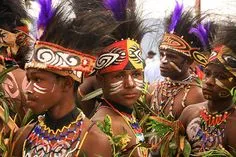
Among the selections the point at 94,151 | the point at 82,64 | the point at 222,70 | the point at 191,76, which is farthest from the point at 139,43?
the point at 191,76

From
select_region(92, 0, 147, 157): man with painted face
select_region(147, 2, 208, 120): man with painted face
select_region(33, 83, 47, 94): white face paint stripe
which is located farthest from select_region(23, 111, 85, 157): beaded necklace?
select_region(147, 2, 208, 120): man with painted face

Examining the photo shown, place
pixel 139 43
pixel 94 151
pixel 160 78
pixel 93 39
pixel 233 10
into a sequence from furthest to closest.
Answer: pixel 160 78
pixel 233 10
pixel 139 43
pixel 93 39
pixel 94 151

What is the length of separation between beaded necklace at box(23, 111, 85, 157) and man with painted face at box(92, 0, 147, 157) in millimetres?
862

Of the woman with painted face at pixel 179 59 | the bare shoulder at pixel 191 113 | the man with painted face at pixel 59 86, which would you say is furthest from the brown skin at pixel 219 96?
the man with painted face at pixel 59 86

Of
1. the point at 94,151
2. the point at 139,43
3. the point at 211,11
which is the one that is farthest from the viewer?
the point at 211,11

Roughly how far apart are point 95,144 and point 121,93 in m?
1.14

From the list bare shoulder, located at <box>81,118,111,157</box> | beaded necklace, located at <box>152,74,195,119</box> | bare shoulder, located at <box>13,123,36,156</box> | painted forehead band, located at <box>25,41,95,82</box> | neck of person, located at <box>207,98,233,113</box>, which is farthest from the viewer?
beaded necklace, located at <box>152,74,195,119</box>

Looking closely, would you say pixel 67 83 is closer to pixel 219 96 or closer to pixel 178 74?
pixel 219 96

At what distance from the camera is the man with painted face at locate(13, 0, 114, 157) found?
4.66 metres

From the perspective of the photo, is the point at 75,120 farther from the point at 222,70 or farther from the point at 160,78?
the point at 160,78

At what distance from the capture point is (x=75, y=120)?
15.6ft

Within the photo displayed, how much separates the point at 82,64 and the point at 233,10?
83.0 inches

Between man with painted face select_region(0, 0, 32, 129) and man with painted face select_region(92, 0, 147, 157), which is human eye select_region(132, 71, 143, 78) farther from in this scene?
man with painted face select_region(0, 0, 32, 129)

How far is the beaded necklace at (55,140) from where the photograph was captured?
4641mm
